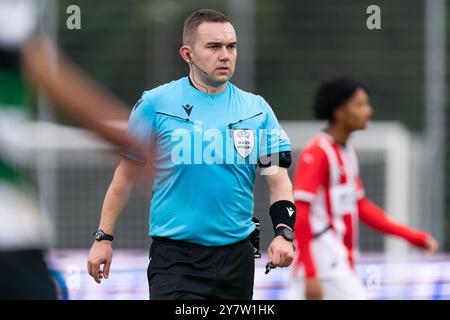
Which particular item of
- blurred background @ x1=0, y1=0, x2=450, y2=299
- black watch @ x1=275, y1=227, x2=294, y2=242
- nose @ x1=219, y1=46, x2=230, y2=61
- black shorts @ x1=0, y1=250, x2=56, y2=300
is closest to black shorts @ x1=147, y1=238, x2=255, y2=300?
black watch @ x1=275, y1=227, x2=294, y2=242

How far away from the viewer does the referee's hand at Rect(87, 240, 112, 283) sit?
545 cm

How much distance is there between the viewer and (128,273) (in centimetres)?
938

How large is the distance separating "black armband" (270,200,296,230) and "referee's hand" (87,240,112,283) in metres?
0.74

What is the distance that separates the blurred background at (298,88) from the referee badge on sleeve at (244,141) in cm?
400

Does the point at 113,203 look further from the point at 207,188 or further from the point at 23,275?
the point at 23,275

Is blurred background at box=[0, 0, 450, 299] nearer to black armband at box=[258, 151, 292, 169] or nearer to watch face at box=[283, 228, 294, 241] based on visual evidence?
black armband at box=[258, 151, 292, 169]

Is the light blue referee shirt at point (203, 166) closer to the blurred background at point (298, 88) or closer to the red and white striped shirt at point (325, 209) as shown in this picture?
the red and white striped shirt at point (325, 209)

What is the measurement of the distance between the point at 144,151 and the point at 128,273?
18.8 ft

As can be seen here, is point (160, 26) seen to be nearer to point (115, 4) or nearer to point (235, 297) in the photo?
point (115, 4)

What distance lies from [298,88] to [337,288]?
7.69 m

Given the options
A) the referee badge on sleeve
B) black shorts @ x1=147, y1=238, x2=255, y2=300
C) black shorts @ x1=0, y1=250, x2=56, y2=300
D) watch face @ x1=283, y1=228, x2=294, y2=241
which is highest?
the referee badge on sleeve

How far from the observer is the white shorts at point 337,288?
7328mm

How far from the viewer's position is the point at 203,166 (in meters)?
5.53
